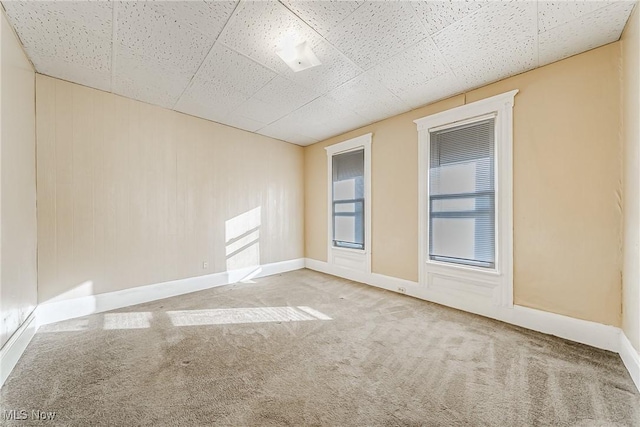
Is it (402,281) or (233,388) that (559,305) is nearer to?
(402,281)

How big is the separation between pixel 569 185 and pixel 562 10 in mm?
1466

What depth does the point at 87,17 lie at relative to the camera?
6.41 ft

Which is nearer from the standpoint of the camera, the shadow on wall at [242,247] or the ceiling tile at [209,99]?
the ceiling tile at [209,99]

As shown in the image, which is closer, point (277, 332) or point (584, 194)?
point (584, 194)

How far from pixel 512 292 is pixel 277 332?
2529 mm

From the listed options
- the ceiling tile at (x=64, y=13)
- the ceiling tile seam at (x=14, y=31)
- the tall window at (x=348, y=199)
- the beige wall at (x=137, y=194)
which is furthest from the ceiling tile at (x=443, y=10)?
the beige wall at (x=137, y=194)

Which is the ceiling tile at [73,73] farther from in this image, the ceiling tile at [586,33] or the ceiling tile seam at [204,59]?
the ceiling tile at [586,33]

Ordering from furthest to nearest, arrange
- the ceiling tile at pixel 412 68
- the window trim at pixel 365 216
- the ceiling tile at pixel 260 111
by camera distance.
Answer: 1. the window trim at pixel 365 216
2. the ceiling tile at pixel 260 111
3. the ceiling tile at pixel 412 68

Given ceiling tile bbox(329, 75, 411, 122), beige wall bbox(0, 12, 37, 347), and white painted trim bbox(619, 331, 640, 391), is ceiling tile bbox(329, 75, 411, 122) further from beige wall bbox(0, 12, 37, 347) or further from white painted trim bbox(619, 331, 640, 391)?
white painted trim bbox(619, 331, 640, 391)

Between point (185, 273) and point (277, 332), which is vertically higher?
point (185, 273)

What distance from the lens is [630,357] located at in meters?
1.88

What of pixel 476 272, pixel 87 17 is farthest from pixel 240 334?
pixel 87 17

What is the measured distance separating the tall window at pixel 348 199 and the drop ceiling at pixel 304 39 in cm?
146

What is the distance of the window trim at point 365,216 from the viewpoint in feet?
13.9
